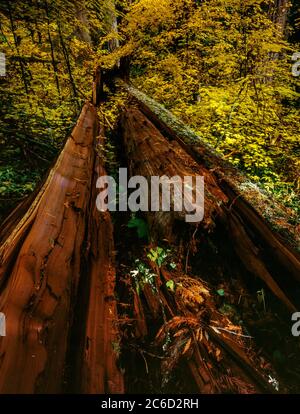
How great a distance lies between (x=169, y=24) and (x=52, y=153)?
566cm

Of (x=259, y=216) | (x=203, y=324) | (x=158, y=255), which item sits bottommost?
(x=203, y=324)

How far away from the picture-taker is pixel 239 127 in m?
5.83

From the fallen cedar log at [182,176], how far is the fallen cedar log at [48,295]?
724 millimetres

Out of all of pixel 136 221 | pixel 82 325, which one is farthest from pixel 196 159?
pixel 82 325

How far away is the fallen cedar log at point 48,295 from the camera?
4.34 ft

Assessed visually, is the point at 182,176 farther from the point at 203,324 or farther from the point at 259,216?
the point at 203,324

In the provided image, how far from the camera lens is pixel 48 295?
1620 mm

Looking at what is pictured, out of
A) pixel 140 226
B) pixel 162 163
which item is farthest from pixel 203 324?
pixel 162 163

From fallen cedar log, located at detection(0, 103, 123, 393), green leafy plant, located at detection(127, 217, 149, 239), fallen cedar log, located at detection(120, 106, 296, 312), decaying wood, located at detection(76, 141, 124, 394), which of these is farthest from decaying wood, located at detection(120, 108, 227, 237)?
fallen cedar log, located at detection(0, 103, 123, 393)

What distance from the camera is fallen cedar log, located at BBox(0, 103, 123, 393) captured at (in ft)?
4.34

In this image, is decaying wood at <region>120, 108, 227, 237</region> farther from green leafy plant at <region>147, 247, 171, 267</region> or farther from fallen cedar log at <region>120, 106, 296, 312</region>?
green leafy plant at <region>147, 247, 171, 267</region>

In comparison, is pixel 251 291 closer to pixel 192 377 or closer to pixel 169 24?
pixel 192 377

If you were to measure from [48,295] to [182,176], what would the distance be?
5.05 feet

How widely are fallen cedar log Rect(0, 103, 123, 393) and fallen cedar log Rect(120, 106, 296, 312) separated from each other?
2.37 feet
